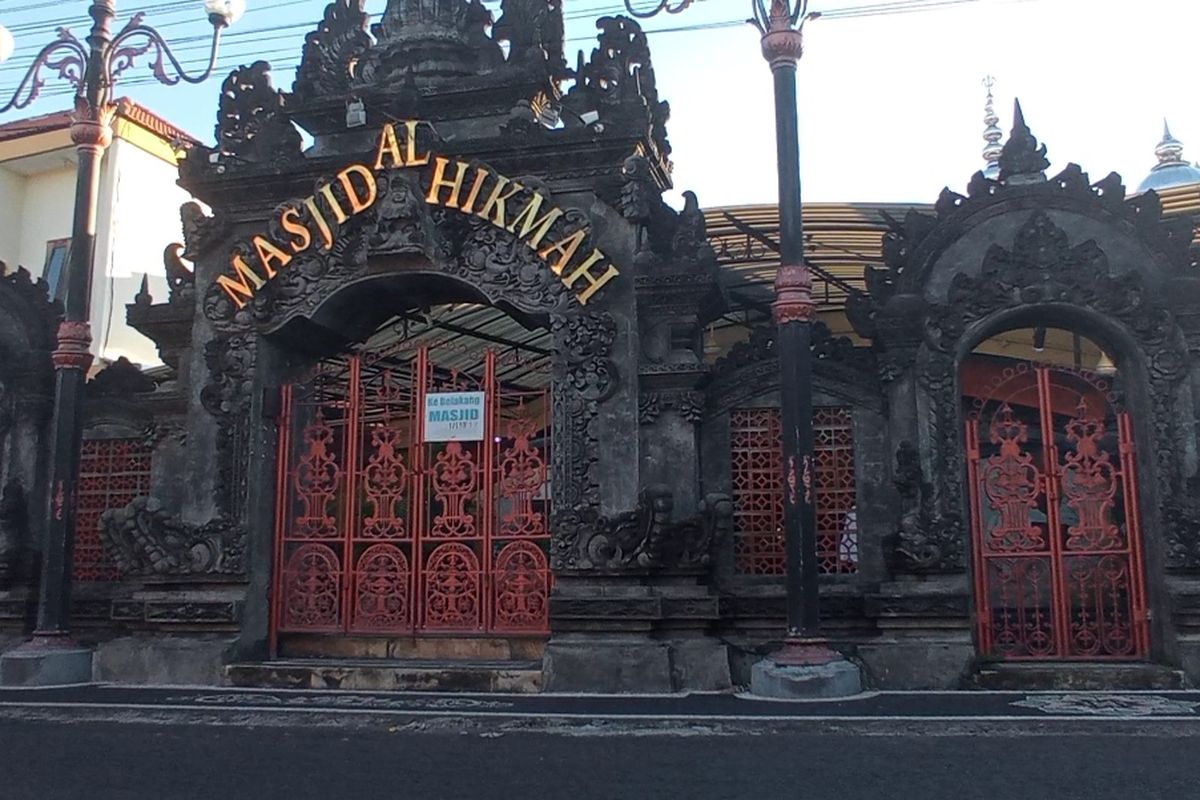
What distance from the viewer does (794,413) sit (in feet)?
29.6

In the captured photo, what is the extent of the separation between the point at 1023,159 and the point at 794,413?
3.47 metres

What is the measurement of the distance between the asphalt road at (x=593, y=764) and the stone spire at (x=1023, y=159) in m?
5.08

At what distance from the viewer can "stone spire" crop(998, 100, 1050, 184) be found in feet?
33.2

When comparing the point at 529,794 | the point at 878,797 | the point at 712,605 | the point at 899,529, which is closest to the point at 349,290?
the point at 712,605

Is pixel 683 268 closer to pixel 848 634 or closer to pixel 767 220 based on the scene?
pixel 848 634

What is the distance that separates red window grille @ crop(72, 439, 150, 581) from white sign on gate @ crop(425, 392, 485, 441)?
3.34m

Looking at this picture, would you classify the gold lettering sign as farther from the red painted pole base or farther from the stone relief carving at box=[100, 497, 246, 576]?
the red painted pole base

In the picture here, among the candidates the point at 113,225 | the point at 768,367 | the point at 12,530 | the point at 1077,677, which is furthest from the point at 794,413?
the point at 113,225

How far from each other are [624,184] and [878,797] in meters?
6.35

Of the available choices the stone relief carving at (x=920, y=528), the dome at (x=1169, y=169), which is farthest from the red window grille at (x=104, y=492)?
the dome at (x=1169, y=169)

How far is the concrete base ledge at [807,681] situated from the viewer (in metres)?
8.53

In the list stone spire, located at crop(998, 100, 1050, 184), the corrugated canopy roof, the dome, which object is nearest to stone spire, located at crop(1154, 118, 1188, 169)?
the dome

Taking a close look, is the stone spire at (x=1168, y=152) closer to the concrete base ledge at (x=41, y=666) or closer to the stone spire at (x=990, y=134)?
the stone spire at (x=990, y=134)

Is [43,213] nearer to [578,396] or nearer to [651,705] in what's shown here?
[578,396]
